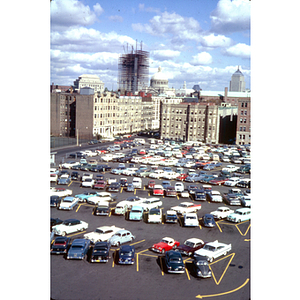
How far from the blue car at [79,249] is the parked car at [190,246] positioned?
4109 mm

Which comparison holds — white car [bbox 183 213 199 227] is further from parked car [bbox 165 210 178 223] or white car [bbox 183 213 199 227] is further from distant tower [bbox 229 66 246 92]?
distant tower [bbox 229 66 246 92]

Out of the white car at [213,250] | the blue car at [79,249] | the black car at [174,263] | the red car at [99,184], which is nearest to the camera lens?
the black car at [174,263]

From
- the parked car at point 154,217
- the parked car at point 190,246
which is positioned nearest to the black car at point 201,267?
the parked car at point 190,246

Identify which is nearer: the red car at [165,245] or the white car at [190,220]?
the red car at [165,245]

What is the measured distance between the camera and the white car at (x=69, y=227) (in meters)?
18.0

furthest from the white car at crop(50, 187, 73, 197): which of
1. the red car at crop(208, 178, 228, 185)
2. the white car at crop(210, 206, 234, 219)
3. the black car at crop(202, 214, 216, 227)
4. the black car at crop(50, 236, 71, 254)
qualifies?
the red car at crop(208, 178, 228, 185)

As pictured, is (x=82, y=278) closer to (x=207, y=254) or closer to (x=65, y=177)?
(x=207, y=254)

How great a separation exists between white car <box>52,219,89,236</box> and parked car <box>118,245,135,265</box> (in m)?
4.02

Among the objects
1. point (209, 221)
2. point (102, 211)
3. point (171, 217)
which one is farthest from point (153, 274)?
point (102, 211)

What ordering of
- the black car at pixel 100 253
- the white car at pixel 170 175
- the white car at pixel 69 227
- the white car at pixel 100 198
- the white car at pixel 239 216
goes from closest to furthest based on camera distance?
the black car at pixel 100 253 → the white car at pixel 69 227 → the white car at pixel 239 216 → the white car at pixel 100 198 → the white car at pixel 170 175

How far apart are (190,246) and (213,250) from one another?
1.13m

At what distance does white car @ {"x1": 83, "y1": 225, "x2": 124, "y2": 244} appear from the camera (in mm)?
17109

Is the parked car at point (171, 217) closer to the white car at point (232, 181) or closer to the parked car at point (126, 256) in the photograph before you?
the parked car at point (126, 256)
